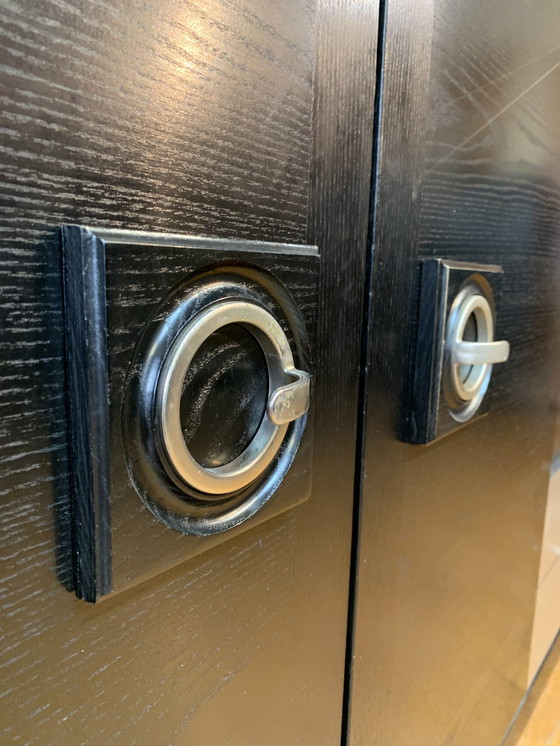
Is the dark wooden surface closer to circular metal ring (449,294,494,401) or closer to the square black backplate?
circular metal ring (449,294,494,401)

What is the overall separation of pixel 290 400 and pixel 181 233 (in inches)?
3.8

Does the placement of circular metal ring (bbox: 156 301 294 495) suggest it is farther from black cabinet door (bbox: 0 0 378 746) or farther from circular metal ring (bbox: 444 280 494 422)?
circular metal ring (bbox: 444 280 494 422)

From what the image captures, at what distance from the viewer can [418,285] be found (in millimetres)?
441

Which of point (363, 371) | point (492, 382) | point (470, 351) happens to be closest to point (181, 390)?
point (363, 371)

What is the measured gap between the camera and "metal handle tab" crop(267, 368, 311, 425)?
279 millimetres

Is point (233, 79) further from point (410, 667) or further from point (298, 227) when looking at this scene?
point (410, 667)

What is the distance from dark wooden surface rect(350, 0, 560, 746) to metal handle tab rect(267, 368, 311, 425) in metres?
0.12

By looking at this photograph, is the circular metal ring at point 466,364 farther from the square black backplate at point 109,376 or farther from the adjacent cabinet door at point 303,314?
the square black backplate at point 109,376

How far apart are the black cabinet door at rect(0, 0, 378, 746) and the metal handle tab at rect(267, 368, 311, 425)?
7 centimetres

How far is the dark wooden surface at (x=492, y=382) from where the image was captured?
410 mm

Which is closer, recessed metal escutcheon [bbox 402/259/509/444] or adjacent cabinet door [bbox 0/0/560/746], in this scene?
adjacent cabinet door [bbox 0/0/560/746]

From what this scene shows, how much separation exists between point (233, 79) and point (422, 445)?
0.32 m

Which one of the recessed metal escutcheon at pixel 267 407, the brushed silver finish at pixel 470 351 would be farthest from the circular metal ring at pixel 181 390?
the brushed silver finish at pixel 470 351

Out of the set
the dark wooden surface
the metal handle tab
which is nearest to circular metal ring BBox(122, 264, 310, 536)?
the metal handle tab
